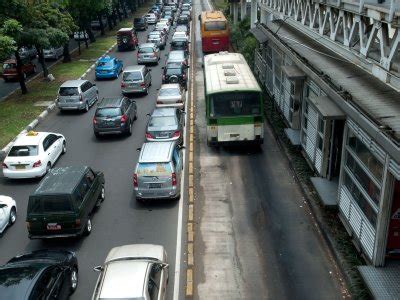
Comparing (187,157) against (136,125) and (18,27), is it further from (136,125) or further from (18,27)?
(18,27)

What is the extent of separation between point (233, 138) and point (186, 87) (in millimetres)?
12645

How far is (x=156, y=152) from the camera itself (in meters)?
17.1

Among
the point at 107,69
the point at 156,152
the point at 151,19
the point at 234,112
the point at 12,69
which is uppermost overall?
the point at 234,112

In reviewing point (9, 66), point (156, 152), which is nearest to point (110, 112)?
point (156, 152)

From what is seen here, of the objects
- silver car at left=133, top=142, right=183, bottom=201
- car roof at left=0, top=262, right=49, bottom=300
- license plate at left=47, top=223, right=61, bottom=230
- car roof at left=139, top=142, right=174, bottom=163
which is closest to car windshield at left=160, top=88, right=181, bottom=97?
car roof at left=139, top=142, right=174, bottom=163

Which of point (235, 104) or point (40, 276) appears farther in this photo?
point (235, 104)

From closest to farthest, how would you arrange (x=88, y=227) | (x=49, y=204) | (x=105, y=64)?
1. (x=49, y=204)
2. (x=88, y=227)
3. (x=105, y=64)

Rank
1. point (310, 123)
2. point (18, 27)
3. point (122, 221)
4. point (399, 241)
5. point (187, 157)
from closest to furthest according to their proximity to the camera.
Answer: point (399, 241)
point (122, 221)
point (310, 123)
point (187, 157)
point (18, 27)

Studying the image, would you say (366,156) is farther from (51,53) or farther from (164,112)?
(51,53)

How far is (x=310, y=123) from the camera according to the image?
1831 cm

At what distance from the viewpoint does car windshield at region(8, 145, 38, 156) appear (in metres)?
19.2

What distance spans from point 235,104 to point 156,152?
5.13m

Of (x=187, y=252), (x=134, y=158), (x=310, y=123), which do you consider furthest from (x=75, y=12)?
(x=187, y=252)

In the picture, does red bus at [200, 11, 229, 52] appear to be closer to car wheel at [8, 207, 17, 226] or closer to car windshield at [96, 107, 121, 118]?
car windshield at [96, 107, 121, 118]
